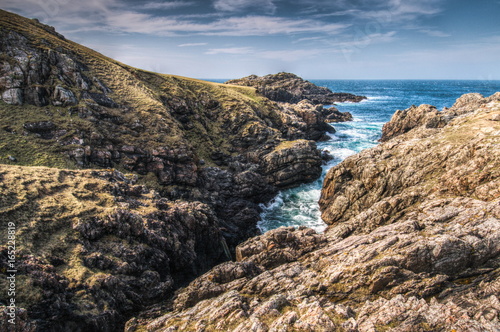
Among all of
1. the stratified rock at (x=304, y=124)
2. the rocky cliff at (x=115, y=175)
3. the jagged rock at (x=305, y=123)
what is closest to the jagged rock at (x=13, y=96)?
the rocky cliff at (x=115, y=175)

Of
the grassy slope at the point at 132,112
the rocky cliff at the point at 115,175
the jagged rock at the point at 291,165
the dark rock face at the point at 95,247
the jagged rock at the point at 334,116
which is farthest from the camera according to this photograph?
the jagged rock at the point at 334,116

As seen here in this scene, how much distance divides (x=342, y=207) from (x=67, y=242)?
33.2 m

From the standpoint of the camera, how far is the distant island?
52.3 ft

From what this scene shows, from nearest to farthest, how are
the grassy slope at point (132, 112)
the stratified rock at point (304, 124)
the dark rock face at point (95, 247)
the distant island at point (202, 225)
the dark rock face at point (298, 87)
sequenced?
the distant island at point (202, 225) → the dark rock face at point (95, 247) → the grassy slope at point (132, 112) → the stratified rock at point (304, 124) → the dark rock face at point (298, 87)

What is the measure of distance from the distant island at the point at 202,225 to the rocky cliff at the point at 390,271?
0.11 m

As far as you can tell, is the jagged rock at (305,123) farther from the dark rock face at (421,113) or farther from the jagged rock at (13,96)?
the jagged rock at (13,96)

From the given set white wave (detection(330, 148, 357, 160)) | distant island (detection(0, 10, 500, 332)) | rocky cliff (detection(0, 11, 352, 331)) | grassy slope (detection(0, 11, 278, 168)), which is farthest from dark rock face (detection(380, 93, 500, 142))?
grassy slope (detection(0, 11, 278, 168))

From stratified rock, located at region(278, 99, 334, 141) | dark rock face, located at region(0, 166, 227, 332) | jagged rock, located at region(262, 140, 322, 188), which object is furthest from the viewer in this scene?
stratified rock, located at region(278, 99, 334, 141)

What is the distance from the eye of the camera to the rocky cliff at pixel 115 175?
18906 millimetres

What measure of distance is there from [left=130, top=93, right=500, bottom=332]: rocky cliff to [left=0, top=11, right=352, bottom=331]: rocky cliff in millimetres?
4921

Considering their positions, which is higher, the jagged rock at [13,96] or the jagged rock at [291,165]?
the jagged rock at [13,96]

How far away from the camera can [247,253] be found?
1024 inches

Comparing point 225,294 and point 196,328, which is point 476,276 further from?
point 196,328

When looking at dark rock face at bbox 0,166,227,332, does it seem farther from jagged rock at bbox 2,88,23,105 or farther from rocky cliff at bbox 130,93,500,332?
jagged rock at bbox 2,88,23,105
